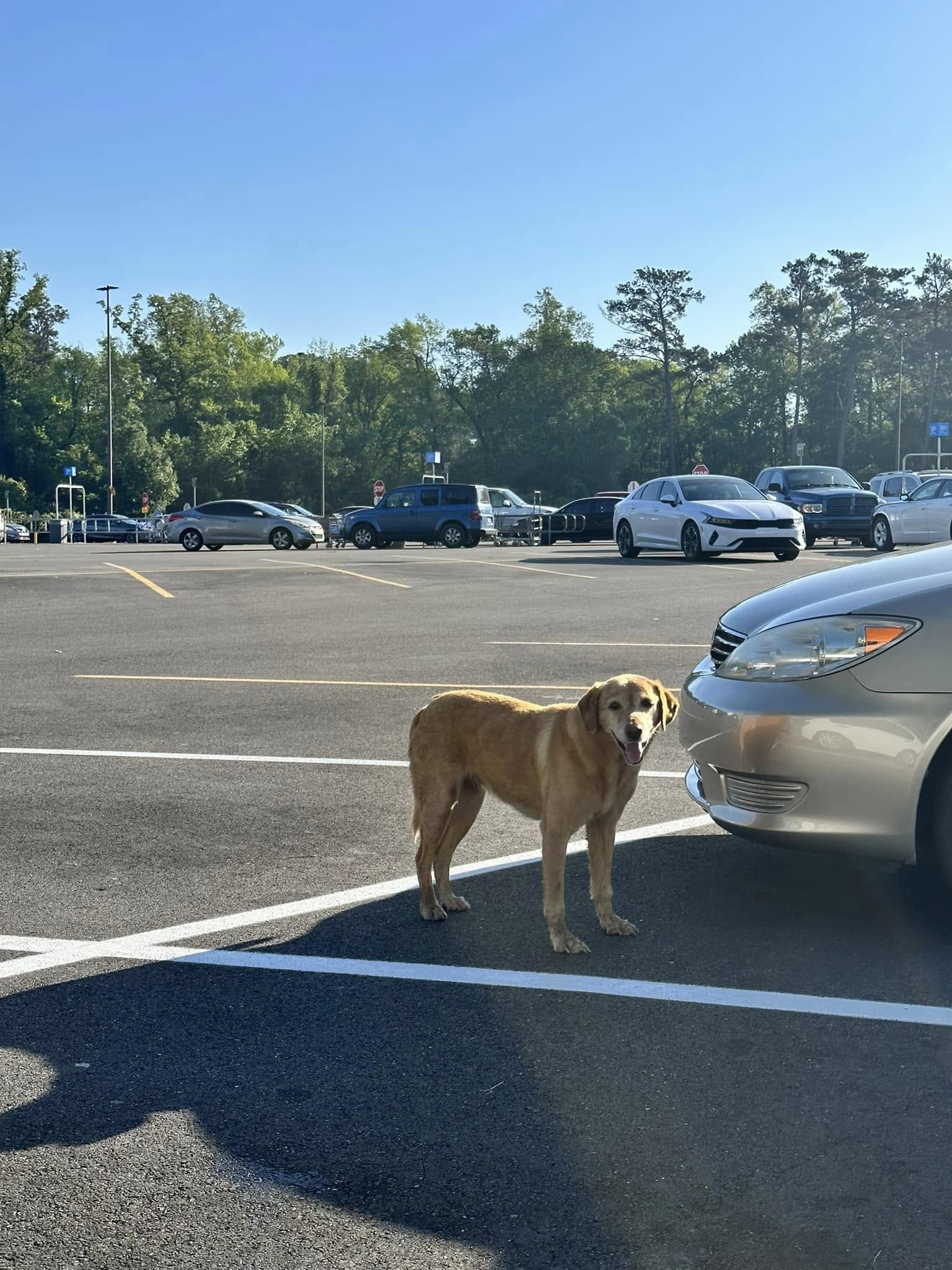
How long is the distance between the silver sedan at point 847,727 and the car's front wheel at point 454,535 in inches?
1396

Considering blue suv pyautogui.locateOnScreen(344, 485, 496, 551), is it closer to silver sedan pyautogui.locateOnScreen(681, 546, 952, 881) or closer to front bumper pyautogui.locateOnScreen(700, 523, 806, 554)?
front bumper pyautogui.locateOnScreen(700, 523, 806, 554)

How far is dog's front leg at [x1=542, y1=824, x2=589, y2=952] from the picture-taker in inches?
182

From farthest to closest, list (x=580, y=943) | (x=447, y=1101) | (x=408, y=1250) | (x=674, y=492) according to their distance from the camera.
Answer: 1. (x=674, y=492)
2. (x=580, y=943)
3. (x=447, y=1101)
4. (x=408, y=1250)

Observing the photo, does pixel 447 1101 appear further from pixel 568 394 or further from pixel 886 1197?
pixel 568 394

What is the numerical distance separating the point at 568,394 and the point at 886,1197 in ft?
340

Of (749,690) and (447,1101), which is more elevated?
(749,690)

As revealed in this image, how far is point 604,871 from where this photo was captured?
482 cm

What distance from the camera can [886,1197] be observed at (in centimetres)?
301

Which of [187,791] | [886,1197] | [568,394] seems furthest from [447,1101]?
[568,394]

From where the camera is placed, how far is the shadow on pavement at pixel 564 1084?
116 inches

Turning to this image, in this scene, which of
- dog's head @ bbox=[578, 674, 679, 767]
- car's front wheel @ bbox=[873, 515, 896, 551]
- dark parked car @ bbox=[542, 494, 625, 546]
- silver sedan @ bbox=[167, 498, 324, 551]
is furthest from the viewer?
dark parked car @ bbox=[542, 494, 625, 546]

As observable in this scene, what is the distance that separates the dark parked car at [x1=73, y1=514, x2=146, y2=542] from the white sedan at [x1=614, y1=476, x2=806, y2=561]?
139 feet

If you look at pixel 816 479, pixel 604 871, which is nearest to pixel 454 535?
pixel 816 479

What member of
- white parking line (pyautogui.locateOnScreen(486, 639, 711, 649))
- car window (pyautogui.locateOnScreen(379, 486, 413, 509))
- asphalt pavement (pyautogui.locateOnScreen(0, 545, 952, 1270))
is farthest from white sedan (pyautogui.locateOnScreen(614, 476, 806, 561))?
asphalt pavement (pyautogui.locateOnScreen(0, 545, 952, 1270))
